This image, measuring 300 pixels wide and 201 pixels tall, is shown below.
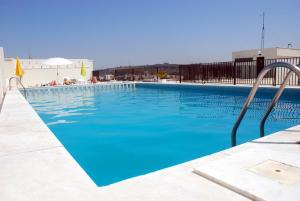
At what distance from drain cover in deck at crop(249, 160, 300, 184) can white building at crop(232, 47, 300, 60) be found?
60.3 ft

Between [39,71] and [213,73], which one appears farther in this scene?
[39,71]

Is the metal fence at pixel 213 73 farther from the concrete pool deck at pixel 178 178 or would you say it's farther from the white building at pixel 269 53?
the concrete pool deck at pixel 178 178

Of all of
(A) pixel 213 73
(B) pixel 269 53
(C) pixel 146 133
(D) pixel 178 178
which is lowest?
(C) pixel 146 133

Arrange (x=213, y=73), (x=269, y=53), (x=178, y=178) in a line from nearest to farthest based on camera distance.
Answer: (x=178, y=178)
(x=213, y=73)
(x=269, y=53)

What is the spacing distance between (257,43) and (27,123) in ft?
97.8

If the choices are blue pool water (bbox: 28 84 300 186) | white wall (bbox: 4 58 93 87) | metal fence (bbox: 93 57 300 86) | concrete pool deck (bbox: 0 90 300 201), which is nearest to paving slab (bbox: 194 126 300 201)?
concrete pool deck (bbox: 0 90 300 201)

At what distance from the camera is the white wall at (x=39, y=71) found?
17.5 meters

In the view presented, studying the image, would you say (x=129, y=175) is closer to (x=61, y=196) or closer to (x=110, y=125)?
(x=61, y=196)

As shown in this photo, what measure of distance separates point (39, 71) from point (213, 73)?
1318 centimetres

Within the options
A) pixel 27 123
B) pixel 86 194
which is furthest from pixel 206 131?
pixel 86 194

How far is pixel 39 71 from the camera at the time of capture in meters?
19.2

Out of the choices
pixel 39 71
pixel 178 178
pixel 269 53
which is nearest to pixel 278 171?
pixel 178 178

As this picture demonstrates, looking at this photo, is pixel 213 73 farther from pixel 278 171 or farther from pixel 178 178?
pixel 178 178

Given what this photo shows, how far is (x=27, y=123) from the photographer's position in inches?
153
